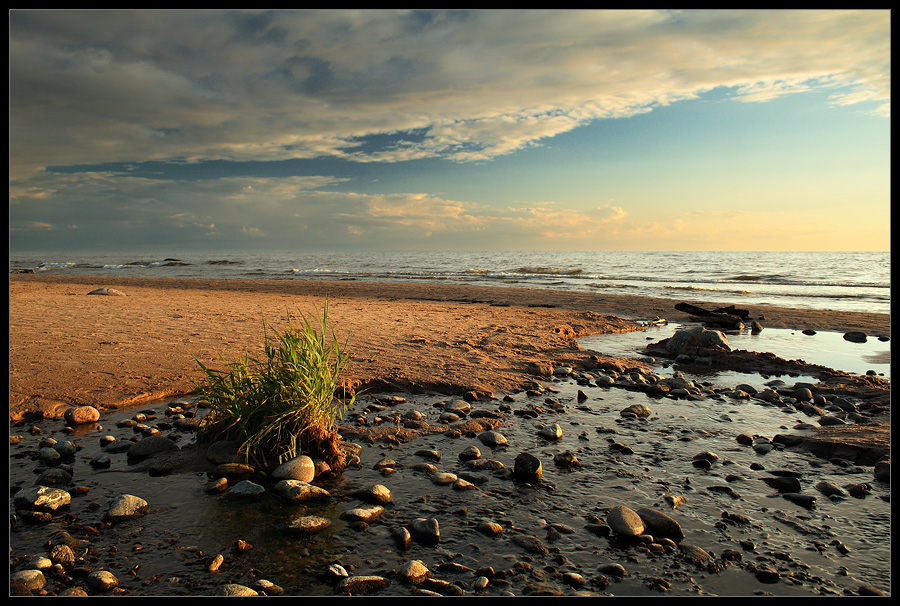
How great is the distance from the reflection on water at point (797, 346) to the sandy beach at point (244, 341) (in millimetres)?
823

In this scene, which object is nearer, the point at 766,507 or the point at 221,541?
the point at 221,541

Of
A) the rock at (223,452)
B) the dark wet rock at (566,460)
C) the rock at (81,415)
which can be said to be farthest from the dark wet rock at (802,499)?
the rock at (81,415)

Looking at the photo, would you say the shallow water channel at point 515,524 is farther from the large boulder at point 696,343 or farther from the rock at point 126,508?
the large boulder at point 696,343

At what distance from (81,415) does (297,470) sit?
299 centimetres

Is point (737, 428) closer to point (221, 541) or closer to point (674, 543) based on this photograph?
point (674, 543)

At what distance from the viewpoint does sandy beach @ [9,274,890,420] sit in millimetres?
6512

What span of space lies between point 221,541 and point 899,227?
4.33 metres

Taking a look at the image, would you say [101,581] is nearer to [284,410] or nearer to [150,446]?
[284,410]

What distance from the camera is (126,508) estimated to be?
11.5ft

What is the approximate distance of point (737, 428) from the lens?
5.71 m

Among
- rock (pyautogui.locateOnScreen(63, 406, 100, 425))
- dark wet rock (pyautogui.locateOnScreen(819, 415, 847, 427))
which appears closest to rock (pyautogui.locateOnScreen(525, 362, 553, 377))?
dark wet rock (pyautogui.locateOnScreen(819, 415, 847, 427))

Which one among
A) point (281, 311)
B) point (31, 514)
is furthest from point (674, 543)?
point (281, 311)

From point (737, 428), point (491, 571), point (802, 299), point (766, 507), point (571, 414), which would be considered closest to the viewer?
point (491, 571)
